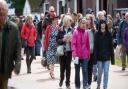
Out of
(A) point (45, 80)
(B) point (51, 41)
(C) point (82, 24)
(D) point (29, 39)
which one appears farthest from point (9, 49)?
(D) point (29, 39)

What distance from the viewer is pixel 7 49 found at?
855 centimetres

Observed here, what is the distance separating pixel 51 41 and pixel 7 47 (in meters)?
7.97

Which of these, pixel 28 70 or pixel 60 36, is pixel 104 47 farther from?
pixel 28 70

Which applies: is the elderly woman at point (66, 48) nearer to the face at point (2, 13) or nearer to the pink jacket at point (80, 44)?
the pink jacket at point (80, 44)

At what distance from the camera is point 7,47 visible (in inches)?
336

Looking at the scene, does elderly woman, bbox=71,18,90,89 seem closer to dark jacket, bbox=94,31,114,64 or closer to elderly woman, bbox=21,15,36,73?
dark jacket, bbox=94,31,114,64

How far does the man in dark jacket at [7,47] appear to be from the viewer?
845cm

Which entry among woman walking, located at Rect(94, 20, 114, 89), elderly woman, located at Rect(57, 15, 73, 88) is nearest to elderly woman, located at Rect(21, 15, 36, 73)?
elderly woman, located at Rect(57, 15, 73, 88)

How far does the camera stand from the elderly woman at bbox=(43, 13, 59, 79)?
53.2 feet

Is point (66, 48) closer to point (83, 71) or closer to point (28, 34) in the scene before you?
point (83, 71)

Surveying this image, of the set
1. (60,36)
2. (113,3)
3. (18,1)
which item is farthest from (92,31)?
(18,1)

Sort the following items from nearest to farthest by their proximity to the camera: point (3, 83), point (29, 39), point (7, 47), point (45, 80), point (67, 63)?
point (7, 47) < point (3, 83) < point (67, 63) < point (45, 80) < point (29, 39)

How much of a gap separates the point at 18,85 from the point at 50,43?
1.74m

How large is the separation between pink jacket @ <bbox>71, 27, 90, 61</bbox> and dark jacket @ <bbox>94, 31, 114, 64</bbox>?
0.22 m
